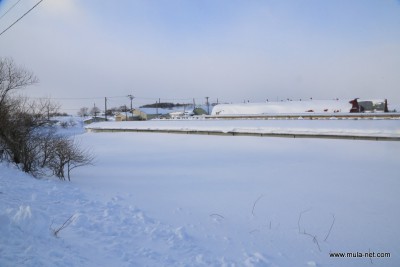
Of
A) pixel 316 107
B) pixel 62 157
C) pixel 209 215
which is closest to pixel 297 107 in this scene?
pixel 316 107

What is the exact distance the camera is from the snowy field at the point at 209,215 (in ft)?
13.9

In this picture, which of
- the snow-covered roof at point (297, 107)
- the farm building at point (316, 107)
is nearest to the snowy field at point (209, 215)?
the farm building at point (316, 107)

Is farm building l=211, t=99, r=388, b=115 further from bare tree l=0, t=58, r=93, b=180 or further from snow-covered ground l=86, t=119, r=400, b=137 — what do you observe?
bare tree l=0, t=58, r=93, b=180

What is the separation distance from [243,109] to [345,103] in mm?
14079

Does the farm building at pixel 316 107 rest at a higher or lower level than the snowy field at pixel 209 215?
higher

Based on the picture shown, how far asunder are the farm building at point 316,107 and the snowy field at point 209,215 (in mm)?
26784

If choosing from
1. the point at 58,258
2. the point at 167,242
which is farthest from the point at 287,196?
the point at 58,258

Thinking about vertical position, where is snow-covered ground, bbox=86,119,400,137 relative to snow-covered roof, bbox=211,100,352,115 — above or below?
below

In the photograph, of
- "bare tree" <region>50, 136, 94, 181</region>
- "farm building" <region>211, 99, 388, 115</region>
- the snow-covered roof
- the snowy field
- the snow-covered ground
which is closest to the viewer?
the snowy field

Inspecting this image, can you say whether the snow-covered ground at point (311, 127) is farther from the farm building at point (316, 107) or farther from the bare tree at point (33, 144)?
the farm building at point (316, 107)

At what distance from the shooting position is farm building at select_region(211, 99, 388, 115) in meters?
36.7

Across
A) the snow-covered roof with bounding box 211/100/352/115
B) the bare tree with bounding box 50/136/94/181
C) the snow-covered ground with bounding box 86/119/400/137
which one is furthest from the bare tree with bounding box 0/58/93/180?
the snow-covered roof with bounding box 211/100/352/115

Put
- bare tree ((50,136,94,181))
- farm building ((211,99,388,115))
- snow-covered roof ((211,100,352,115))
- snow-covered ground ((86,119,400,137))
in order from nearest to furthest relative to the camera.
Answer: bare tree ((50,136,94,181)), snow-covered ground ((86,119,400,137)), farm building ((211,99,388,115)), snow-covered roof ((211,100,352,115))

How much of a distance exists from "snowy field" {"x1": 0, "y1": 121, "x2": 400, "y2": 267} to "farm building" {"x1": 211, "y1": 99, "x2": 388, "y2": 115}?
1054 inches
